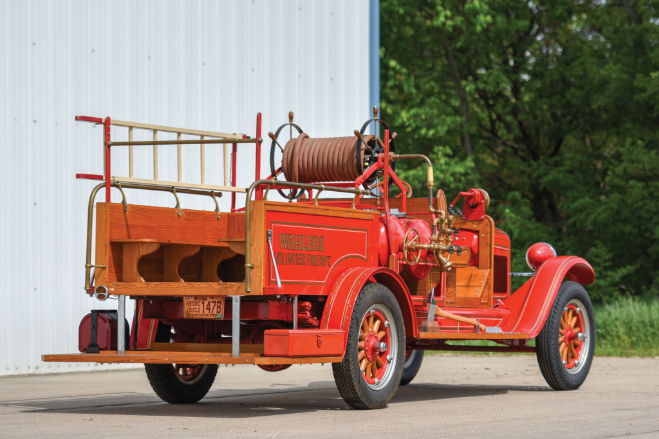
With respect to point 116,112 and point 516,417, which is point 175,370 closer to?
point 516,417

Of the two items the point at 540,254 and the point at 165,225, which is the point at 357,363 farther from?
the point at 540,254

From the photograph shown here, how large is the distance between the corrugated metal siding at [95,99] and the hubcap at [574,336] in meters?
5.49

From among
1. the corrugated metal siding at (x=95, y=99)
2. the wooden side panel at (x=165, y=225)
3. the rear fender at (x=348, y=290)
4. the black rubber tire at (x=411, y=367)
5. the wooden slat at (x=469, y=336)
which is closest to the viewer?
the rear fender at (x=348, y=290)

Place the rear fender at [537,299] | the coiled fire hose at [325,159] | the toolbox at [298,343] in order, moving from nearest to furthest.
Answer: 1. the toolbox at [298,343]
2. the coiled fire hose at [325,159]
3. the rear fender at [537,299]

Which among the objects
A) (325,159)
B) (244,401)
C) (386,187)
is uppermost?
(325,159)

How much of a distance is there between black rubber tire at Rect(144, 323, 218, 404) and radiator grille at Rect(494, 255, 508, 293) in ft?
10.9

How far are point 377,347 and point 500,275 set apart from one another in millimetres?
3266

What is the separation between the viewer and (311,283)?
25.4ft

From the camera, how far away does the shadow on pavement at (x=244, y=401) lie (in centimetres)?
824

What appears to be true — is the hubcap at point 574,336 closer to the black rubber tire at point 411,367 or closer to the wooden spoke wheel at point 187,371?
the black rubber tire at point 411,367

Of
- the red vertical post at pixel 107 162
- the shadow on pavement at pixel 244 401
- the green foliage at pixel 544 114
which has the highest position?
the green foliage at pixel 544 114

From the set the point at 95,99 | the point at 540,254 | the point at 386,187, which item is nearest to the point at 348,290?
the point at 386,187

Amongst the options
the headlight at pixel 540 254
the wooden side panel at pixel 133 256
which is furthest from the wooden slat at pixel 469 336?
the wooden side panel at pixel 133 256

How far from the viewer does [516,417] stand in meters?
7.68
